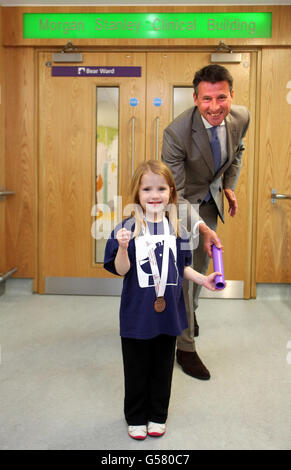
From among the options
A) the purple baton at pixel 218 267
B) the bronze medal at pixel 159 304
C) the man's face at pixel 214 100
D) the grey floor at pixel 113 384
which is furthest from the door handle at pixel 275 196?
the bronze medal at pixel 159 304

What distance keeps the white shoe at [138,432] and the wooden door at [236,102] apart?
7.40 feet

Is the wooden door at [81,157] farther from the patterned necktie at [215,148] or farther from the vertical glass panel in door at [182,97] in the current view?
the patterned necktie at [215,148]

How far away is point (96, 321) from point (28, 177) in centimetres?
139

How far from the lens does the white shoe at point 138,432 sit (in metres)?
1.69

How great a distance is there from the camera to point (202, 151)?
2262 mm

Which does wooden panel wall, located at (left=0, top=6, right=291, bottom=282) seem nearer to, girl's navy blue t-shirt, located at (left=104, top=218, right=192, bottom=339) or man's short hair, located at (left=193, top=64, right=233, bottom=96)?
man's short hair, located at (left=193, top=64, right=233, bottom=96)

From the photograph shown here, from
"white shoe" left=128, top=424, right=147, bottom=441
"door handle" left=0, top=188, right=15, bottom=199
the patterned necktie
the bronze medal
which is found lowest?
"white shoe" left=128, top=424, right=147, bottom=441

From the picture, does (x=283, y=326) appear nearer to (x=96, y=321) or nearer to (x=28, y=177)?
(x=96, y=321)

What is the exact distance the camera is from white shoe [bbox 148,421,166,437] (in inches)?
67.1

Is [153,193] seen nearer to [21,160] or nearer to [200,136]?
[200,136]

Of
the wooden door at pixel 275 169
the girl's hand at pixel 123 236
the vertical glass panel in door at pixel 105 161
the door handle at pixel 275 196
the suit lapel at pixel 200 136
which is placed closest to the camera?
the girl's hand at pixel 123 236

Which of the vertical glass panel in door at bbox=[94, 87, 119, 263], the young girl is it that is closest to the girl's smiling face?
the young girl

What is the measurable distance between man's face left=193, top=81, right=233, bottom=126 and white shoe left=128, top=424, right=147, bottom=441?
1.39 m

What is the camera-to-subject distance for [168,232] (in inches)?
65.3
